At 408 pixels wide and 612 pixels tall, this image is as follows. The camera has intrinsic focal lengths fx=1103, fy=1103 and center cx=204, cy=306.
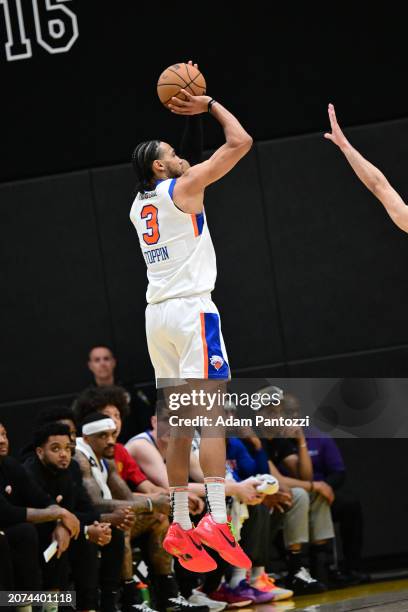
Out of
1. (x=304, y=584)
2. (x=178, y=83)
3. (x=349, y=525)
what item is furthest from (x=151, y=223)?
(x=349, y=525)

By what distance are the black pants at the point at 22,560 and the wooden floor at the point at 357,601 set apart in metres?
1.57

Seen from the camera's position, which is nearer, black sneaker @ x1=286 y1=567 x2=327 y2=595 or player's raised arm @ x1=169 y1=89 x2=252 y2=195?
player's raised arm @ x1=169 y1=89 x2=252 y2=195

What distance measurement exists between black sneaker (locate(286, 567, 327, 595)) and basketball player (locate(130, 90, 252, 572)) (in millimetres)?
2379

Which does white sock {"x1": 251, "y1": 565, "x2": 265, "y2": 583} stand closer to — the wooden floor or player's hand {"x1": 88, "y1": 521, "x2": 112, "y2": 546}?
the wooden floor

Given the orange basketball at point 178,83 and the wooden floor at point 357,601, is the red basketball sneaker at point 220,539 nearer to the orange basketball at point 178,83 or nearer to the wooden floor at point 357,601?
the wooden floor at point 357,601

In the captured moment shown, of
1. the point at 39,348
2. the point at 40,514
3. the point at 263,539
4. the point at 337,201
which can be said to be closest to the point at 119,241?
the point at 39,348

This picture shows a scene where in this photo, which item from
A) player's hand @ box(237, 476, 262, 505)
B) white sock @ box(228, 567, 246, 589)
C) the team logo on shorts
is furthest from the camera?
white sock @ box(228, 567, 246, 589)

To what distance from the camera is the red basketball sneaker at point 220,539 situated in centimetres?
552

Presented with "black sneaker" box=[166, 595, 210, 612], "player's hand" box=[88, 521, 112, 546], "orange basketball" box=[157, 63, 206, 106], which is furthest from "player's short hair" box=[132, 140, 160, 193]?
"black sneaker" box=[166, 595, 210, 612]

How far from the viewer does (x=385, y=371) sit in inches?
391

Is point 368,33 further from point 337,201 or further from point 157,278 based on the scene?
point 157,278

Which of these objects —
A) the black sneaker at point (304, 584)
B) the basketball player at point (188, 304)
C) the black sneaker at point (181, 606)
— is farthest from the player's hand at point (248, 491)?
the basketball player at point (188, 304)

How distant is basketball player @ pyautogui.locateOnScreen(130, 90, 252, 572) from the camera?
220 inches

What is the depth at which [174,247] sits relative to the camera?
18.8ft
